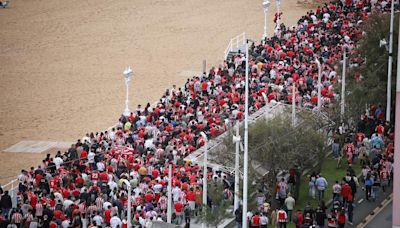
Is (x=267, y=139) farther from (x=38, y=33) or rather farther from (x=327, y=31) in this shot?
(x=38, y=33)

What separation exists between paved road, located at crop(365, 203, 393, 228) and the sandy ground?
14.1 m

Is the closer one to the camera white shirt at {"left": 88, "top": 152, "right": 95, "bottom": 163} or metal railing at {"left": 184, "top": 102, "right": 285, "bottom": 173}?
metal railing at {"left": 184, "top": 102, "right": 285, "bottom": 173}

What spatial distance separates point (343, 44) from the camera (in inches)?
1972

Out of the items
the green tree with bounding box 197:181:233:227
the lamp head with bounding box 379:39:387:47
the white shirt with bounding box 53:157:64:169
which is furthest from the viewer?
the lamp head with bounding box 379:39:387:47

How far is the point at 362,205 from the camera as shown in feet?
118

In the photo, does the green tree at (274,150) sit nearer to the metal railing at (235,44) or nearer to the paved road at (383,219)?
the paved road at (383,219)

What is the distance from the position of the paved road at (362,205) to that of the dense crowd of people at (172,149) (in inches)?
14.6

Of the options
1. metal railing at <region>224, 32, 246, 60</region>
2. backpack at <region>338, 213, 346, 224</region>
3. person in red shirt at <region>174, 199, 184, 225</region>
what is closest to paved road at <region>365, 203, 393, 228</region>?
backpack at <region>338, 213, 346, 224</region>

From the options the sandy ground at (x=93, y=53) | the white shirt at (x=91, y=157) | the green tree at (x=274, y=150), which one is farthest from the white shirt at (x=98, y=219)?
the sandy ground at (x=93, y=53)

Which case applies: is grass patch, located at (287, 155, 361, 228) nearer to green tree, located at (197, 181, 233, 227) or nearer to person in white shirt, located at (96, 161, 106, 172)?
green tree, located at (197, 181, 233, 227)

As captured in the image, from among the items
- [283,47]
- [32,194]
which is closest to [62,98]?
[283,47]

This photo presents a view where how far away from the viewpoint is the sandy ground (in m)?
51.7

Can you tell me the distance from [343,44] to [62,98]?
13.0 meters

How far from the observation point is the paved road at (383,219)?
34.5m
